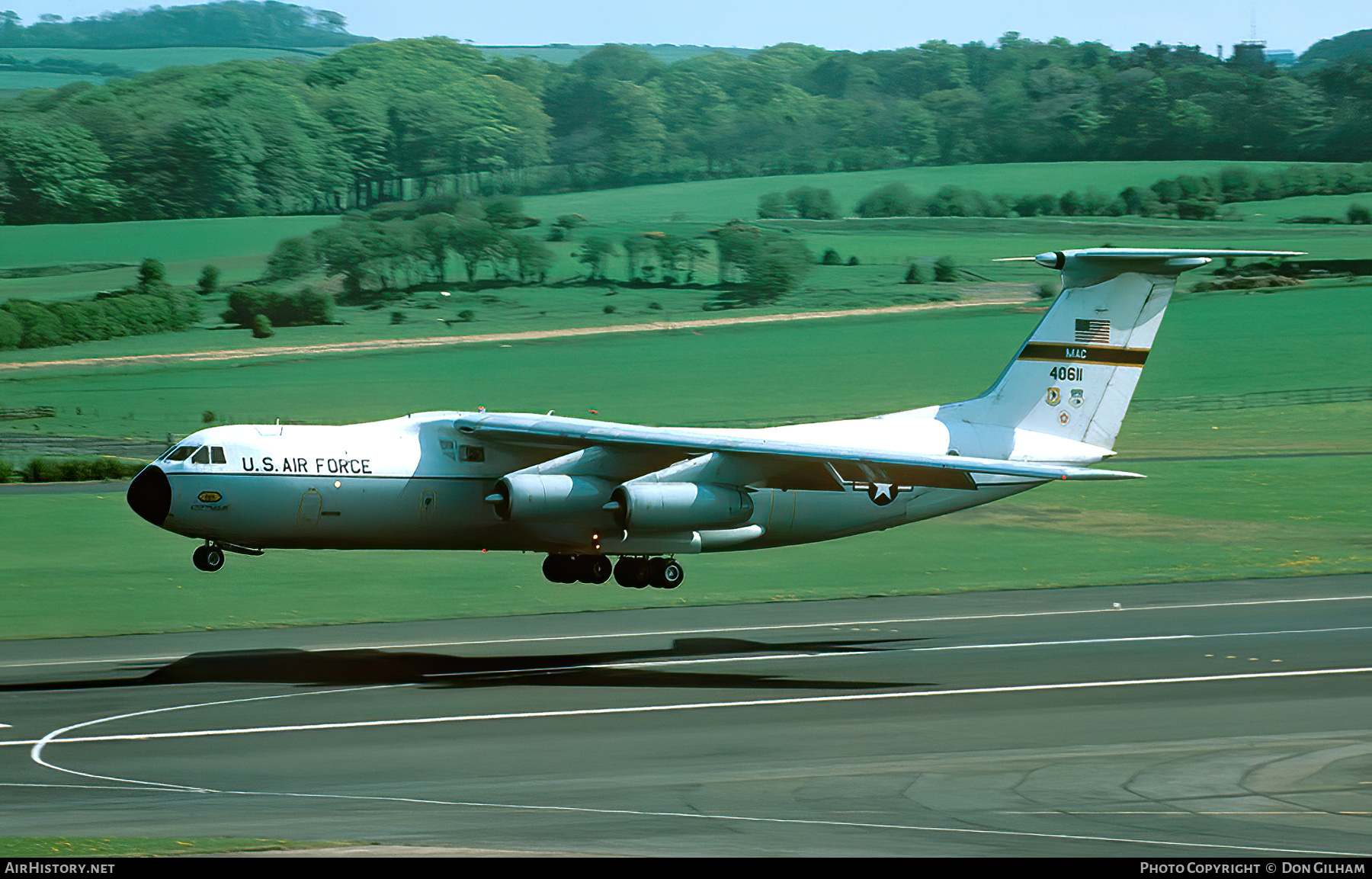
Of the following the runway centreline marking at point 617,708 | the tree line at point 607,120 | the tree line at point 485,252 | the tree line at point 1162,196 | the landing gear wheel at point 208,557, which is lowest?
the runway centreline marking at point 617,708

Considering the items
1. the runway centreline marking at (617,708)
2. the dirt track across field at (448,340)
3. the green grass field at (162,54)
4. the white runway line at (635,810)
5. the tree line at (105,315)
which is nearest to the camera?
the white runway line at (635,810)

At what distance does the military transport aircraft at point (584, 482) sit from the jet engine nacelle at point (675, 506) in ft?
0.10

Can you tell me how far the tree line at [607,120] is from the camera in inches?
3223

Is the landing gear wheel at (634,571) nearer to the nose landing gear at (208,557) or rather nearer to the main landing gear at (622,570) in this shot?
the main landing gear at (622,570)

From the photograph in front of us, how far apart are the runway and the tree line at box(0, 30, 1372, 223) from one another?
57.7m

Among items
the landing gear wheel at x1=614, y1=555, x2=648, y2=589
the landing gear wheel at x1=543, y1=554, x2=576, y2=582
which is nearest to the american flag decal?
the landing gear wheel at x1=614, y1=555, x2=648, y2=589

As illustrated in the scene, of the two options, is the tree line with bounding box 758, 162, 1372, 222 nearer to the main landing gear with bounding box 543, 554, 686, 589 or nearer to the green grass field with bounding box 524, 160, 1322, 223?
the green grass field with bounding box 524, 160, 1322, 223

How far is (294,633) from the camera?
30.1 m

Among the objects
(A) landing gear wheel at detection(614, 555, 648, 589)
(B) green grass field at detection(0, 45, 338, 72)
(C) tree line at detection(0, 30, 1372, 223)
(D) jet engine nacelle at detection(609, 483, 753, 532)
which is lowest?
(A) landing gear wheel at detection(614, 555, 648, 589)

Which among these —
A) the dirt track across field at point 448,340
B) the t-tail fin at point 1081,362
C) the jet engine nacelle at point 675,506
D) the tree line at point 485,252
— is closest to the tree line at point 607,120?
the tree line at point 485,252

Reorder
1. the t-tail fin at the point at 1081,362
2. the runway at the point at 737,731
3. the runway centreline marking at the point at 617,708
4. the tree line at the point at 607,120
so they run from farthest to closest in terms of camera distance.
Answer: the tree line at the point at 607,120
the t-tail fin at the point at 1081,362
the runway centreline marking at the point at 617,708
the runway at the point at 737,731

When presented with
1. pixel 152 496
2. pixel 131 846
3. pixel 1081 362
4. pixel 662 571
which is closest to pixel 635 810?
pixel 131 846

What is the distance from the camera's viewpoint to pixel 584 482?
2711 cm

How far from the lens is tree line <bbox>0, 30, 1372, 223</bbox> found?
81875mm
